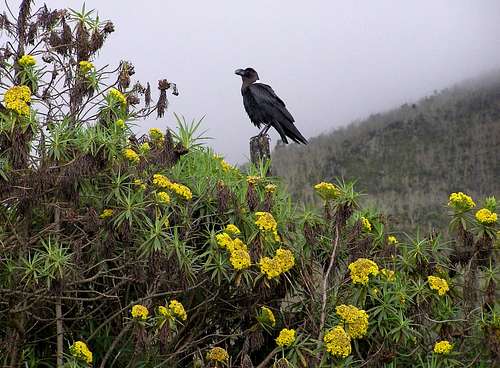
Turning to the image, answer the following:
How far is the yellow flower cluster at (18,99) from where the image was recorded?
11.4ft

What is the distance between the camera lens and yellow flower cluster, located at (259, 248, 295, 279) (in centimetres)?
376

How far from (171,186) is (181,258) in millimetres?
516

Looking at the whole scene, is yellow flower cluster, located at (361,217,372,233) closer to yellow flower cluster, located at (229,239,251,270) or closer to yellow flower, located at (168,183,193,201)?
yellow flower cluster, located at (229,239,251,270)

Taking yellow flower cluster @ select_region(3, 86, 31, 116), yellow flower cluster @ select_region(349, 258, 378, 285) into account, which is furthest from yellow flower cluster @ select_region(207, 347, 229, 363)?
yellow flower cluster @ select_region(3, 86, 31, 116)

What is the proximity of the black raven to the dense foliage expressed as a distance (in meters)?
2.43

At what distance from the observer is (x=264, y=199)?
435 centimetres

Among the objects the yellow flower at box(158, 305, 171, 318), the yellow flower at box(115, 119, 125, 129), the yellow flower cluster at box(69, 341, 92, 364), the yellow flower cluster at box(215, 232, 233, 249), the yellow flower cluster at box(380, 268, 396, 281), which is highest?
the yellow flower at box(115, 119, 125, 129)

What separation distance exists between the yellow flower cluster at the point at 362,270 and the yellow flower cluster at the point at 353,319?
0.21 meters

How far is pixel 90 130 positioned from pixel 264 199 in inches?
45.4

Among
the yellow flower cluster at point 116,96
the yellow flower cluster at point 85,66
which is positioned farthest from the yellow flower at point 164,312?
the yellow flower cluster at point 85,66

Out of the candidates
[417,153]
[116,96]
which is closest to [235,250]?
[116,96]

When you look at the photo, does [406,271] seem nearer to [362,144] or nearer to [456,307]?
[456,307]

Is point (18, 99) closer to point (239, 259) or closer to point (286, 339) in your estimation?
point (239, 259)

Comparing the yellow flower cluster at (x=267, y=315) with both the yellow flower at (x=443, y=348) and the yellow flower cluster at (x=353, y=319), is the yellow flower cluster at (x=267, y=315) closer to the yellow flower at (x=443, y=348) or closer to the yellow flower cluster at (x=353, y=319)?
the yellow flower cluster at (x=353, y=319)
